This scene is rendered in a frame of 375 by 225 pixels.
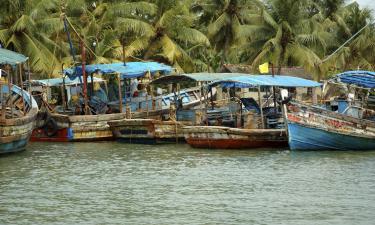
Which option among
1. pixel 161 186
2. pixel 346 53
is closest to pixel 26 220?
pixel 161 186

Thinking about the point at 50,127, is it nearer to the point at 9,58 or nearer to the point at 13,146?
the point at 13,146

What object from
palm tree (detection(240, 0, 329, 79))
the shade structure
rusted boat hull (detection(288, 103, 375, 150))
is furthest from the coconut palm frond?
rusted boat hull (detection(288, 103, 375, 150))

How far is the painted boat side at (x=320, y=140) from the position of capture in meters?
24.1

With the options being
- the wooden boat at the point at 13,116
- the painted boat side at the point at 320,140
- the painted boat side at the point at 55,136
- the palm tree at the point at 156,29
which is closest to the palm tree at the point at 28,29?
the palm tree at the point at 156,29

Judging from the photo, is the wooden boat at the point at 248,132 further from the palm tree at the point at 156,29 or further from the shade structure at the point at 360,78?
the palm tree at the point at 156,29

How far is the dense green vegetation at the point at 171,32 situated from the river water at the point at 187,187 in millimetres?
11110

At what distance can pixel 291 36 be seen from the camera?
4016 centimetres

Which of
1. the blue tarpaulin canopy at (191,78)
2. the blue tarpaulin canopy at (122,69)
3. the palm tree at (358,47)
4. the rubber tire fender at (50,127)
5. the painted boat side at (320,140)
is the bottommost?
the painted boat side at (320,140)

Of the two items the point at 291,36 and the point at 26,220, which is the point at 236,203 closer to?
the point at 26,220

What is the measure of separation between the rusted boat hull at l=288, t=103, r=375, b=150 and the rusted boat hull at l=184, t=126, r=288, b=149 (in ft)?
2.88

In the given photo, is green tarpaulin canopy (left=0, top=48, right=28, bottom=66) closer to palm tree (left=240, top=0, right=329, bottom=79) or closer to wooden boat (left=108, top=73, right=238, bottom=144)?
wooden boat (left=108, top=73, right=238, bottom=144)

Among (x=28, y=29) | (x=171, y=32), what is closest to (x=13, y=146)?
(x=28, y=29)

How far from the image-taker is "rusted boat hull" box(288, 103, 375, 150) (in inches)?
944

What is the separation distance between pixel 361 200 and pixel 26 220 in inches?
271
